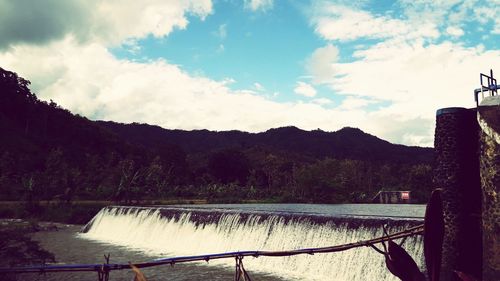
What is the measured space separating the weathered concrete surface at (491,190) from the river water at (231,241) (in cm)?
362

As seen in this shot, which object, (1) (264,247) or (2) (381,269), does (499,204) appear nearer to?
(2) (381,269)

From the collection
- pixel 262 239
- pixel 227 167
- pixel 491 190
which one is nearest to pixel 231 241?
pixel 262 239

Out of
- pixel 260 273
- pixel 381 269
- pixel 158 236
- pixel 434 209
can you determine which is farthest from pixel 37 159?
pixel 434 209

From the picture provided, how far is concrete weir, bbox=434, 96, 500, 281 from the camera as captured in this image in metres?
8.56

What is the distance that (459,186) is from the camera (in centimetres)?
1059

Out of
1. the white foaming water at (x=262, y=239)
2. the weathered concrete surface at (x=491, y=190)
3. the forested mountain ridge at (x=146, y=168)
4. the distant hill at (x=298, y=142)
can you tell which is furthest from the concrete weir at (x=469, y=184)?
the distant hill at (x=298, y=142)

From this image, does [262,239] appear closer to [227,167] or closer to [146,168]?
[146,168]

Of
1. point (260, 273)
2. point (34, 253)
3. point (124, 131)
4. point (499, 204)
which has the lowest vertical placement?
point (260, 273)

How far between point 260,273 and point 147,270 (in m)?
4.55

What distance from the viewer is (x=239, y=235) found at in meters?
20.6

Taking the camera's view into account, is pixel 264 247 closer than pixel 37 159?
Yes

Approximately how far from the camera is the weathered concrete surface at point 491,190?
834 centimetres

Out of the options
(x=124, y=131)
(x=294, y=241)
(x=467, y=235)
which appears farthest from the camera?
(x=124, y=131)

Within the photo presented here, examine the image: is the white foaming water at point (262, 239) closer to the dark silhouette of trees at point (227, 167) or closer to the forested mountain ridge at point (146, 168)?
the forested mountain ridge at point (146, 168)
